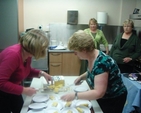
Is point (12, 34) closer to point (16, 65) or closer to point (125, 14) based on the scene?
point (16, 65)

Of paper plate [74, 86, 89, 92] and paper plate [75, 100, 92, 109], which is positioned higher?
paper plate [74, 86, 89, 92]

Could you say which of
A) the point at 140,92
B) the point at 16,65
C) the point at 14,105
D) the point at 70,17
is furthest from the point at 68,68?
the point at 16,65

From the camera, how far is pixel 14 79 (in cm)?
130

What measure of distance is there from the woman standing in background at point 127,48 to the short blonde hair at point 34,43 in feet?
6.53

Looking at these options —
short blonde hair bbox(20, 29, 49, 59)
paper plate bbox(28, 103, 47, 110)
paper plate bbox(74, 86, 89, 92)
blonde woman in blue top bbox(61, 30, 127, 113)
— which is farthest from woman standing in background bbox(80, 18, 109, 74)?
paper plate bbox(28, 103, 47, 110)

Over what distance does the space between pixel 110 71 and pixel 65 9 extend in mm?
2930

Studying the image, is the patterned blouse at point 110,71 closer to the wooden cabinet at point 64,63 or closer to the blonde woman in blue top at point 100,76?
the blonde woman in blue top at point 100,76

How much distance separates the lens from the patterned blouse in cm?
117

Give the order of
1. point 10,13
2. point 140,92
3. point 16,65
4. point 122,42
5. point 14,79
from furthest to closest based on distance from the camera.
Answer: point 10,13, point 122,42, point 140,92, point 14,79, point 16,65

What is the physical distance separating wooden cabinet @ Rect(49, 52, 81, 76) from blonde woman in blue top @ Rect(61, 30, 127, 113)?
7.25 ft

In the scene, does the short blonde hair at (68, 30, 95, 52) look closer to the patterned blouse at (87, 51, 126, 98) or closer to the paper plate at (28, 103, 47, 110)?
the patterned blouse at (87, 51, 126, 98)

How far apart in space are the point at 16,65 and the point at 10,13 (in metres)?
2.28

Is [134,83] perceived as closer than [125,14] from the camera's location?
Yes

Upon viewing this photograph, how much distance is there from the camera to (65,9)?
151 inches
